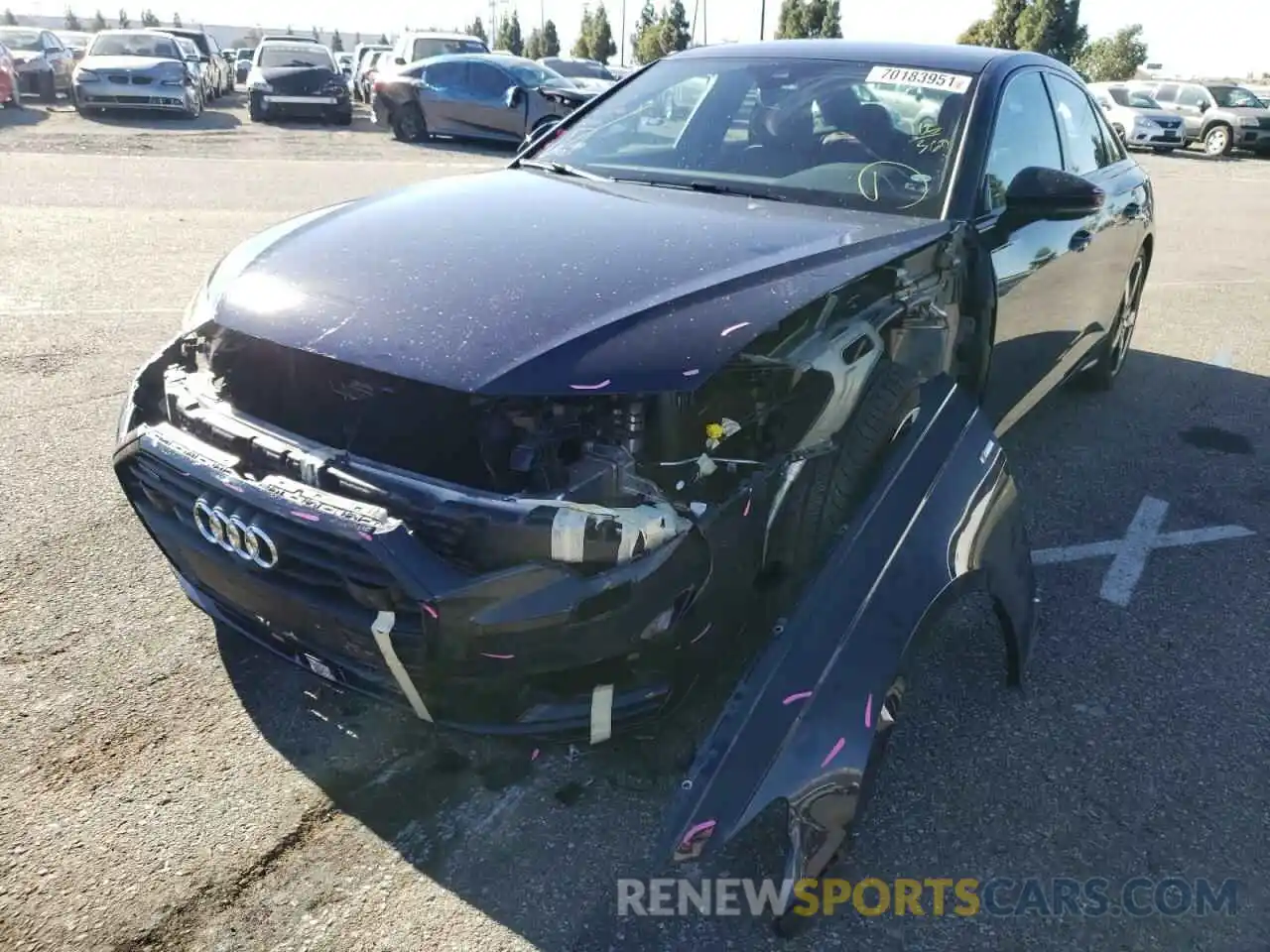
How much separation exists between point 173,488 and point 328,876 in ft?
2.97

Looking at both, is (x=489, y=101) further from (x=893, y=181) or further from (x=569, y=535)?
(x=569, y=535)

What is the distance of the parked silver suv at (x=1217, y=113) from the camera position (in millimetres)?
22656

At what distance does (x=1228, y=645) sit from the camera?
3104 millimetres

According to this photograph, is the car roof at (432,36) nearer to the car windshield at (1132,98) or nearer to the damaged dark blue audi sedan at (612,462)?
the car windshield at (1132,98)

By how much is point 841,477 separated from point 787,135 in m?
1.47

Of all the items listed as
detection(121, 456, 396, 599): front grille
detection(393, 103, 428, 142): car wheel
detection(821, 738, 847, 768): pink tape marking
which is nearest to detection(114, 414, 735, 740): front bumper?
detection(121, 456, 396, 599): front grille

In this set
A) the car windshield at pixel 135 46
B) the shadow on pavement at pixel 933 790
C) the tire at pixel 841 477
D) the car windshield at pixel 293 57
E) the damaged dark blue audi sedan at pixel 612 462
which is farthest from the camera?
the car windshield at pixel 293 57

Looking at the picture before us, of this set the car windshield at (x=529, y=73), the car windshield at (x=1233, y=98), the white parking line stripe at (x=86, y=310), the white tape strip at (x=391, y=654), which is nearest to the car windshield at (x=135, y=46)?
the car windshield at (x=529, y=73)

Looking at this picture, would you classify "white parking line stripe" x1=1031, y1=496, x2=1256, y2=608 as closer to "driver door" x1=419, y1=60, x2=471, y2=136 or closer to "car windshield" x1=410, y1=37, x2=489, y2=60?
"driver door" x1=419, y1=60, x2=471, y2=136

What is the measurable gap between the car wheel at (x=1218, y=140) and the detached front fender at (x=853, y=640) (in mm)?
24917

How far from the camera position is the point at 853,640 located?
2.08 meters

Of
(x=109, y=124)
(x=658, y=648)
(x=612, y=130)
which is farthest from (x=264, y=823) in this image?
(x=109, y=124)

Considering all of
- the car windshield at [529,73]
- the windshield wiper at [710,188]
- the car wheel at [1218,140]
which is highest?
the windshield wiper at [710,188]

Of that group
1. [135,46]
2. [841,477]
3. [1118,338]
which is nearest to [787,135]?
[841,477]
